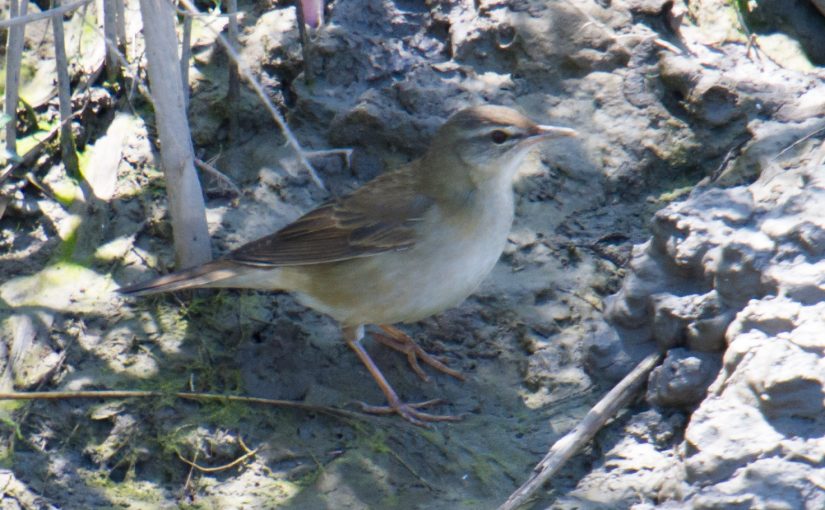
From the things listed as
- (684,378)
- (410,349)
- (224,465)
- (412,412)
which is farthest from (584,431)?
(224,465)

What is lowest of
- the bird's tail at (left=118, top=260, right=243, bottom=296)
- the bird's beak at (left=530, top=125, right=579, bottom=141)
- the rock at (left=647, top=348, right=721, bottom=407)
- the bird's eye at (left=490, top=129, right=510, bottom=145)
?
the bird's tail at (left=118, top=260, right=243, bottom=296)

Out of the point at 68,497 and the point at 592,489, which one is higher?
the point at 592,489

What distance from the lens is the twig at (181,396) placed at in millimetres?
5609

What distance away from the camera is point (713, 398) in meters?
4.50

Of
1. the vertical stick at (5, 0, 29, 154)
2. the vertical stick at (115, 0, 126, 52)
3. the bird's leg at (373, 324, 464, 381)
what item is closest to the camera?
the bird's leg at (373, 324, 464, 381)

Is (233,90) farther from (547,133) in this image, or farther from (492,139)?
(547,133)

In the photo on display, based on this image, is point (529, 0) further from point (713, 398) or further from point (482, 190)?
point (713, 398)

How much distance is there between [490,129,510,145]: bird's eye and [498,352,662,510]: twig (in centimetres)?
141

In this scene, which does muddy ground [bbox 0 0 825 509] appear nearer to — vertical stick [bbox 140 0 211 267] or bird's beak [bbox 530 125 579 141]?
vertical stick [bbox 140 0 211 267]

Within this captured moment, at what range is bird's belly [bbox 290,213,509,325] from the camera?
564 centimetres

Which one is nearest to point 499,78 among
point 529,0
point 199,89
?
point 529,0

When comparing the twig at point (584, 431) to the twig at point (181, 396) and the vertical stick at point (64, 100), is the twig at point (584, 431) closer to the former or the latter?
the twig at point (181, 396)

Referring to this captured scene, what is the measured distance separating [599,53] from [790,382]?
343 centimetres

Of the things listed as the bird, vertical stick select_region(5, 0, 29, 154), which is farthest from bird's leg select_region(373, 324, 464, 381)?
vertical stick select_region(5, 0, 29, 154)
